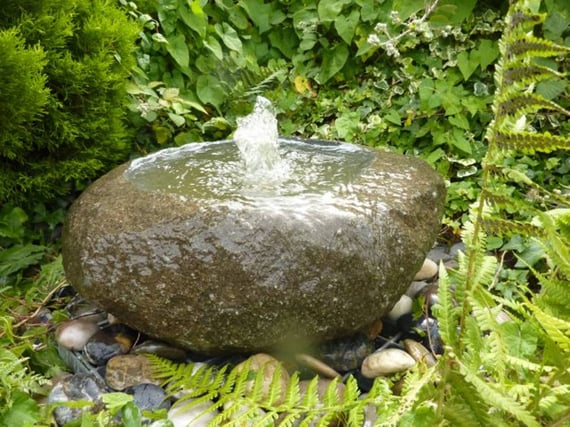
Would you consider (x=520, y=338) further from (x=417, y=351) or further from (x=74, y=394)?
(x=74, y=394)

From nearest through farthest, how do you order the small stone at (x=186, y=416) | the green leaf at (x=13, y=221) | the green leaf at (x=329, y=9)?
1. the small stone at (x=186, y=416)
2. the green leaf at (x=13, y=221)
3. the green leaf at (x=329, y=9)

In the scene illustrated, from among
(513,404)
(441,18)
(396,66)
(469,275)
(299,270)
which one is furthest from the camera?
(396,66)

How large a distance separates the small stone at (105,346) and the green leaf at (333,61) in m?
2.75

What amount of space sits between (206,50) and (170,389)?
9.55 ft

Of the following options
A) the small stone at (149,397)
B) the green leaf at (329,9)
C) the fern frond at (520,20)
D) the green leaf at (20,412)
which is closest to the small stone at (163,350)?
the small stone at (149,397)

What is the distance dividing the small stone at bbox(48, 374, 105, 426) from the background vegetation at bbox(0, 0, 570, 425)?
0.22 feet

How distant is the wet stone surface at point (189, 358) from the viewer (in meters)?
1.91

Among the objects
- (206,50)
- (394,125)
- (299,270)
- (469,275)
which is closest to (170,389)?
(299,270)

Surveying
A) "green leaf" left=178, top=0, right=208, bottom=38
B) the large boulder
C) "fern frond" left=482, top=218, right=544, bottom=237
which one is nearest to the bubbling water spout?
the large boulder

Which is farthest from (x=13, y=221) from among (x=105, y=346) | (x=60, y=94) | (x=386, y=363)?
(x=386, y=363)

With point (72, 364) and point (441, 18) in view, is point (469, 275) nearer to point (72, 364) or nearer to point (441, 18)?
point (72, 364)

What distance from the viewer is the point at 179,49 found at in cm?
385

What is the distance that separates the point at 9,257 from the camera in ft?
9.19

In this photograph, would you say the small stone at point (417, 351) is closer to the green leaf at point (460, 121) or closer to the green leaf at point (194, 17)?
the green leaf at point (460, 121)
